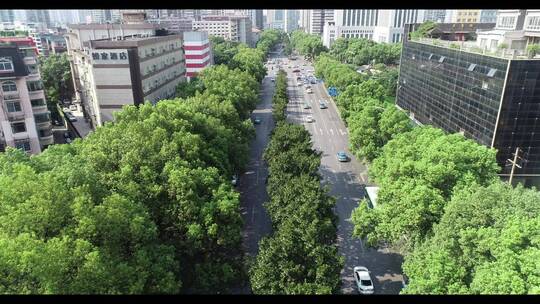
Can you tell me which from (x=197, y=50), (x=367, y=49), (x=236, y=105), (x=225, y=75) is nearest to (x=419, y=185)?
(x=236, y=105)

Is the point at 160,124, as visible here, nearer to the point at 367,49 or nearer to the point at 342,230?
the point at 342,230

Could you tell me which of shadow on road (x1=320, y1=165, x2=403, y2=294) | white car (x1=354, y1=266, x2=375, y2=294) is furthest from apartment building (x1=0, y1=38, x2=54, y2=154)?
white car (x1=354, y1=266, x2=375, y2=294)

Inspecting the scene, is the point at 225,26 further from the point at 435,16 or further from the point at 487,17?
the point at 487,17

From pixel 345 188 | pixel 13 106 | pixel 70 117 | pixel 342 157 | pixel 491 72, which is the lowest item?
pixel 345 188

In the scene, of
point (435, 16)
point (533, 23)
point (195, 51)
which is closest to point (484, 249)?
point (533, 23)

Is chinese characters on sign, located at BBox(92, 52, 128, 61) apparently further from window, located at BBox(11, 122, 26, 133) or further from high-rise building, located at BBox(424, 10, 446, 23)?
high-rise building, located at BBox(424, 10, 446, 23)

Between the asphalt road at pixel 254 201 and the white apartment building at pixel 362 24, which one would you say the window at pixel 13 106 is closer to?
the asphalt road at pixel 254 201
